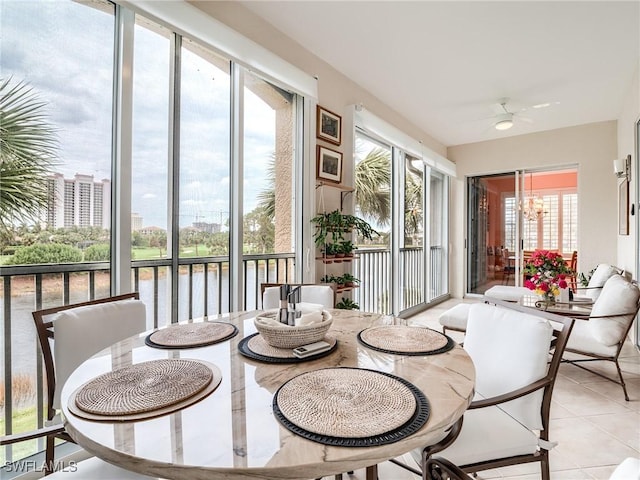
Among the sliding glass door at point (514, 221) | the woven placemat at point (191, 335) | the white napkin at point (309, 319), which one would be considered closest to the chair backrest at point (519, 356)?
the white napkin at point (309, 319)

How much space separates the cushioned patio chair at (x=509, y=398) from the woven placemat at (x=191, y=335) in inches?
31.9

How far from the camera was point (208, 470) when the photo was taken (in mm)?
578

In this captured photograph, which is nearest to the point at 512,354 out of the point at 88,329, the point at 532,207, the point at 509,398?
the point at 509,398

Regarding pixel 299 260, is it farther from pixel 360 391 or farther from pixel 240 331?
pixel 360 391

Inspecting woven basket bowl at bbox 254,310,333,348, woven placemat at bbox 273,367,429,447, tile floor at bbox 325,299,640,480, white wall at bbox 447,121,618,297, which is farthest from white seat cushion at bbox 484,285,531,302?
woven placemat at bbox 273,367,429,447

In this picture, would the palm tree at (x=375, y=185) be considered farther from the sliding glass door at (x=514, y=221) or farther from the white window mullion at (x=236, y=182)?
the sliding glass door at (x=514, y=221)

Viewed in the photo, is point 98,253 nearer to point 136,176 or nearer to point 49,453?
point 136,176

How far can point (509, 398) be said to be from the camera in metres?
1.09

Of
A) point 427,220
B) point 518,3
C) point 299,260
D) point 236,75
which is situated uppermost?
point 518,3

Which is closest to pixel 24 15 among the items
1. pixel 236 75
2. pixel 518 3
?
pixel 236 75

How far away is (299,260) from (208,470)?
2395 millimetres

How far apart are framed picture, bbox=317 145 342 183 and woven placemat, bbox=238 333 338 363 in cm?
208

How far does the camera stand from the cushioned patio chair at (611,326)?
2.38 meters

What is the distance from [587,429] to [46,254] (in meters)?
3.17
